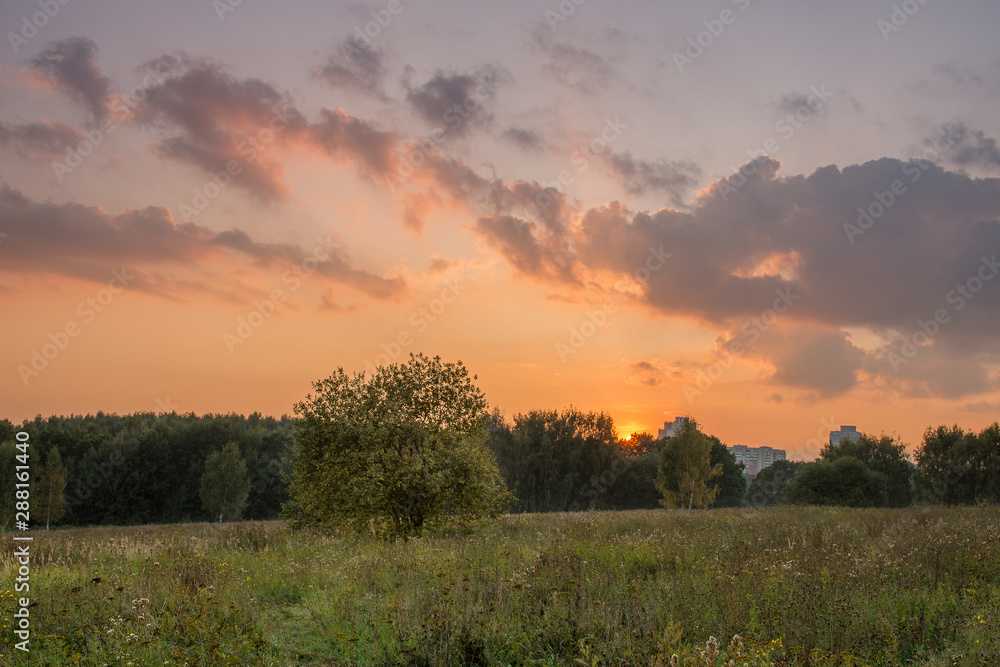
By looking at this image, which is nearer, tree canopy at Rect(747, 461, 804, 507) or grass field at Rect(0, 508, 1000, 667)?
grass field at Rect(0, 508, 1000, 667)

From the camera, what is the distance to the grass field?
591cm

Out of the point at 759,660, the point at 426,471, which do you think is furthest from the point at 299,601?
the point at 426,471

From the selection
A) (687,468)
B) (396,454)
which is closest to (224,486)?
(687,468)

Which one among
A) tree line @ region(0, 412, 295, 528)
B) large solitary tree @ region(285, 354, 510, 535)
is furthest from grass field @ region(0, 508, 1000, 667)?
tree line @ region(0, 412, 295, 528)

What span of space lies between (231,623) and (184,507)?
2833 inches

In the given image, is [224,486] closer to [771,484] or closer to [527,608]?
[527,608]

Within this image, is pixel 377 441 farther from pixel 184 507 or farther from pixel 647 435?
pixel 647 435

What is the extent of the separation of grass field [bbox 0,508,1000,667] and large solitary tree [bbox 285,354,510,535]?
258 inches

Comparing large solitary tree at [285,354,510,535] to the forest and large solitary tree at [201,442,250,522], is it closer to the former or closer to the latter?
the forest

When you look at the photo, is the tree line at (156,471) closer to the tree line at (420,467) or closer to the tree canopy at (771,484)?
the tree line at (420,467)

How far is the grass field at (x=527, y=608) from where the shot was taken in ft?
19.4

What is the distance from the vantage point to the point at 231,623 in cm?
703

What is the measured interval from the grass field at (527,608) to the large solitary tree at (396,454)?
258 inches

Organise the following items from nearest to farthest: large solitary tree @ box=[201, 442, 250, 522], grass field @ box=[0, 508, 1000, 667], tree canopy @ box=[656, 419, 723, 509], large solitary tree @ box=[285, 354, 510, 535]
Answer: grass field @ box=[0, 508, 1000, 667], large solitary tree @ box=[285, 354, 510, 535], tree canopy @ box=[656, 419, 723, 509], large solitary tree @ box=[201, 442, 250, 522]
